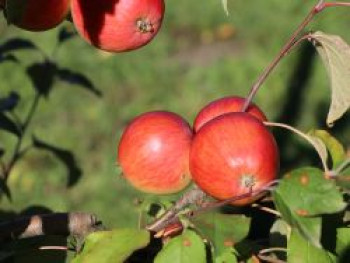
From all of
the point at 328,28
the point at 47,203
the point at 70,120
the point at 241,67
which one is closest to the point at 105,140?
the point at 70,120

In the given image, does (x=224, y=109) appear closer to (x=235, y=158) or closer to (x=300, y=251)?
(x=235, y=158)

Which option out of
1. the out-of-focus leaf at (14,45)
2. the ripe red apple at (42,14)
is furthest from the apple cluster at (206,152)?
the out-of-focus leaf at (14,45)

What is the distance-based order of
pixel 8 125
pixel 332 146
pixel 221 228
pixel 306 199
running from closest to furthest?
pixel 306 199, pixel 221 228, pixel 332 146, pixel 8 125

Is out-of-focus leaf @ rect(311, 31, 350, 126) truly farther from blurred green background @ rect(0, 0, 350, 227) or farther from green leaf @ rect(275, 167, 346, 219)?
A: blurred green background @ rect(0, 0, 350, 227)

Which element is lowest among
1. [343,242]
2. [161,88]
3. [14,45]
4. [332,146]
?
[161,88]

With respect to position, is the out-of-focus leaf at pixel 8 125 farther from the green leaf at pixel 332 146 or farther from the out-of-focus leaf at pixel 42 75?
the green leaf at pixel 332 146

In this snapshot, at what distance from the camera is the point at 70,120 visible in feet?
13.6

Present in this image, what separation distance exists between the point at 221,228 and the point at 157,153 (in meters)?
0.23

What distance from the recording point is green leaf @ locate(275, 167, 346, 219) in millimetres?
1031

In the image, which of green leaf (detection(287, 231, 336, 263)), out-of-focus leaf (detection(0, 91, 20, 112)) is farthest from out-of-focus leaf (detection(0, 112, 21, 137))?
green leaf (detection(287, 231, 336, 263))

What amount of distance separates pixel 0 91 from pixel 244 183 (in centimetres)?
319

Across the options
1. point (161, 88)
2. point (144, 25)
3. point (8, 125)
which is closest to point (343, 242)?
point (144, 25)

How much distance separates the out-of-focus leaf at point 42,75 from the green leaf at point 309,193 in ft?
4.77

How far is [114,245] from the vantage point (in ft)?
3.82
